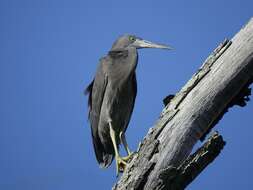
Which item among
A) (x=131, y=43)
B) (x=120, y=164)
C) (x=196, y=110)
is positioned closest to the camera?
(x=196, y=110)

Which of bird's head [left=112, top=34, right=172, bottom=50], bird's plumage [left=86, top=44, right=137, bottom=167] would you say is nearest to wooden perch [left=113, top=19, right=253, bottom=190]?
bird's plumage [left=86, top=44, right=137, bottom=167]

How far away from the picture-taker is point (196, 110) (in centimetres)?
369

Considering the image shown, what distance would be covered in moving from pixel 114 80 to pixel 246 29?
292cm

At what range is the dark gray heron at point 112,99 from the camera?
20.9 feet

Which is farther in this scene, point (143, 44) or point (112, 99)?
point (143, 44)

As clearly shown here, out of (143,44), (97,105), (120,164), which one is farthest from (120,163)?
(143,44)

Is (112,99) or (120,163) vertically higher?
(112,99)

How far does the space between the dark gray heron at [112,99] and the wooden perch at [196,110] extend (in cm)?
249

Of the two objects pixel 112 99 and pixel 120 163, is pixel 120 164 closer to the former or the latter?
pixel 120 163

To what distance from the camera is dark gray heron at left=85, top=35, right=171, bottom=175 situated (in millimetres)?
6375

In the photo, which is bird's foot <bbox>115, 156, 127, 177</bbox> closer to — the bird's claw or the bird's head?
the bird's claw

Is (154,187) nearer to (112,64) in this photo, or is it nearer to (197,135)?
(197,135)

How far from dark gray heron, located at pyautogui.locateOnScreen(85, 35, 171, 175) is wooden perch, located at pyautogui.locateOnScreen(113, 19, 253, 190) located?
249 cm

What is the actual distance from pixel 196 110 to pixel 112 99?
2843mm
